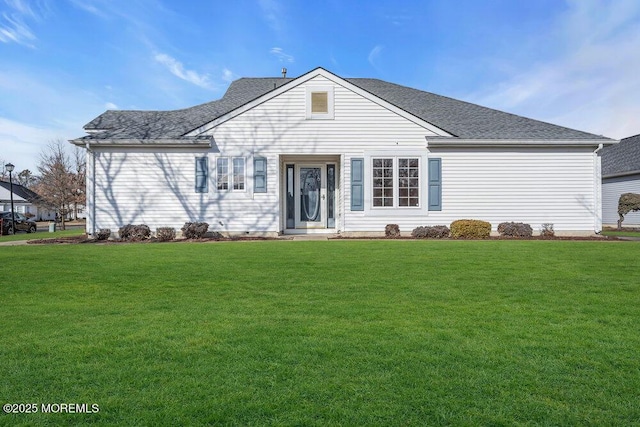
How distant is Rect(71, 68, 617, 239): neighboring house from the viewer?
1393cm

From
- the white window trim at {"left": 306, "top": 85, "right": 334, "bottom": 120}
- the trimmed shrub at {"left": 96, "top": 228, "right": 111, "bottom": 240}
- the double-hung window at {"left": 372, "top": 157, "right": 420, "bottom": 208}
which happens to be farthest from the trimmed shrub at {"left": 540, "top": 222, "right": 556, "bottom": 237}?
the trimmed shrub at {"left": 96, "top": 228, "right": 111, "bottom": 240}

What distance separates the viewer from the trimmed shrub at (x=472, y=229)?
12984mm

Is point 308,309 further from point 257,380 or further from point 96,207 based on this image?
point 96,207

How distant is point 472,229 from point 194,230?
9.13m

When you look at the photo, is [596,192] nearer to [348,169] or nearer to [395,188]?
[395,188]

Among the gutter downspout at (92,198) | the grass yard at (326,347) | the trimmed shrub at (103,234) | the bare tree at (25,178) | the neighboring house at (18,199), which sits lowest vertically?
the grass yard at (326,347)

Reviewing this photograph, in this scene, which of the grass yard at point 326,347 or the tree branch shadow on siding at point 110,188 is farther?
the tree branch shadow on siding at point 110,188

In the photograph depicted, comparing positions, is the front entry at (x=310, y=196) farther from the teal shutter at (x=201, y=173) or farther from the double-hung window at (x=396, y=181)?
the teal shutter at (x=201, y=173)

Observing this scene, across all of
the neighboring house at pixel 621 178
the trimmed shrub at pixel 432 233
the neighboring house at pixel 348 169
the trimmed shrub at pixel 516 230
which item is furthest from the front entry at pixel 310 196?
the neighboring house at pixel 621 178

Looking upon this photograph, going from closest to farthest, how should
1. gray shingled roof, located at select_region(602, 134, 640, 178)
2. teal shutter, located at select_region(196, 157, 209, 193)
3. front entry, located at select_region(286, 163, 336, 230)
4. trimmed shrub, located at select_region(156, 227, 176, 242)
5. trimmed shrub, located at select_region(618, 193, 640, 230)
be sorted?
trimmed shrub, located at select_region(156, 227, 176, 242), teal shutter, located at select_region(196, 157, 209, 193), front entry, located at select_region(286, 163, 336, 230), trimmed shrub, located at select_region(618, 193, 640, 230), gray shingled roof, located at select_region(602, 134, 640, 178)

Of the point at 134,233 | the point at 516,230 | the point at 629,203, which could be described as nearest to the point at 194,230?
the point at 134,233

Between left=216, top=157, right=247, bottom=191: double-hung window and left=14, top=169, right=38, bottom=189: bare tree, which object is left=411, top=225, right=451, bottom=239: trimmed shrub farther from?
left=14, top=169, right=38, bottom=189: bare tree

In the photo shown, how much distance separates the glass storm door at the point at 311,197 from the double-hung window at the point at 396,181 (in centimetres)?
212

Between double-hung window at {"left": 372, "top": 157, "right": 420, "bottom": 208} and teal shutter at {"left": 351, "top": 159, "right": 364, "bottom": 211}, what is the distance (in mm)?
434
